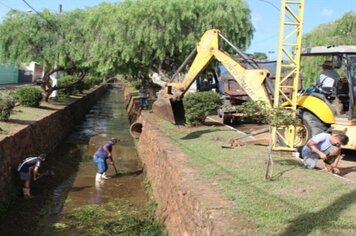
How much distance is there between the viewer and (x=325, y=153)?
10102 millimetres

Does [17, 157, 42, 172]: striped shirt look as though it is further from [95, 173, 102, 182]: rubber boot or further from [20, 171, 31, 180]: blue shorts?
[95, 173, 102, 182]: rubber boot

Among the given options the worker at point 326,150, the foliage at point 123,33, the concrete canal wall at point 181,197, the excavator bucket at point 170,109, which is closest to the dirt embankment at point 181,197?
the concrete canal wall at point 181,197

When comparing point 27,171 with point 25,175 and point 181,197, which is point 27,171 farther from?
point 181,197

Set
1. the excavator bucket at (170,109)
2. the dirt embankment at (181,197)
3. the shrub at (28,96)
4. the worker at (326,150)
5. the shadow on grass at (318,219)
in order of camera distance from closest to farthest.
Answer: the shadow on grass at (318,219) → the dirt embankment at (181,197) → the worker at (326,150) → the excavator bucket at (170,109) → the shrub at (28,96)

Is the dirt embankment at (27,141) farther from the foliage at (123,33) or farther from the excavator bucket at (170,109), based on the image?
the excavator bucket at (170,109)

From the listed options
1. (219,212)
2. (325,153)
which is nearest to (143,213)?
(325,153)

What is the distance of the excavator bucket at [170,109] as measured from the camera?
605 inches

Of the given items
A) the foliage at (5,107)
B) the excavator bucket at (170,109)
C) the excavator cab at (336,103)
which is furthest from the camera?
the foliage at (5,107)

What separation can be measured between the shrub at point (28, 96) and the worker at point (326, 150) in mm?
15232

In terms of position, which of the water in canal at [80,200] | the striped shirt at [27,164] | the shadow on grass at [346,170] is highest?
the shadow on grass at [346,170]

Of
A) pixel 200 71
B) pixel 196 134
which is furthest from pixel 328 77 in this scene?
pixel 196 134

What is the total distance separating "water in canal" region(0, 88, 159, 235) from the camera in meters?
10.7

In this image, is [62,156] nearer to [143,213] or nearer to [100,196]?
[100,196]

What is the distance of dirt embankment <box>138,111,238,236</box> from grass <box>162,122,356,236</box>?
26 centimetres
